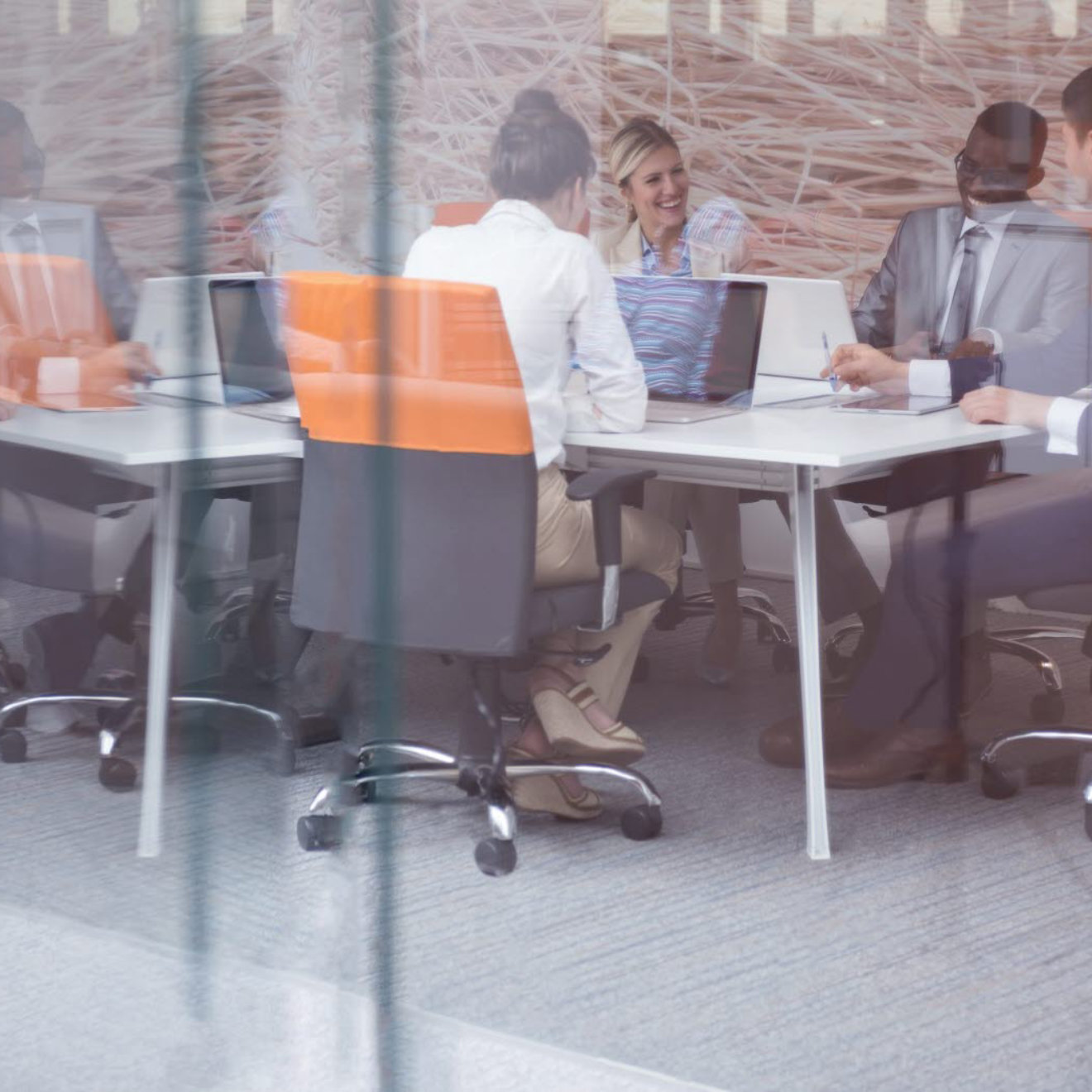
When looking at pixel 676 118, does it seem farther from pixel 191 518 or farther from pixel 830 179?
pixel 191 518

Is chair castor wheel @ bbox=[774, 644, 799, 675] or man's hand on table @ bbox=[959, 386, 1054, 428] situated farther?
chair castor wheel @ bbox=[774, 644, 799, 675]

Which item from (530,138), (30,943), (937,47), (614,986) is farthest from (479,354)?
(30,943)

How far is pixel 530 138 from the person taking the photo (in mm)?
1958

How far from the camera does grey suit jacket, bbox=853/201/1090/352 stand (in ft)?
5.97

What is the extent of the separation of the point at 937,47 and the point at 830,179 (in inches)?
7.0

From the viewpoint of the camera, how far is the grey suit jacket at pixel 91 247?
2.28 metres

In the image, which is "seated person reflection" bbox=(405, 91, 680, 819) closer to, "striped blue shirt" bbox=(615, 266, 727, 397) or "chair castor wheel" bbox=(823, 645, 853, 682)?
"striped blue shirt" bbox=(615, 266, 727, 397)

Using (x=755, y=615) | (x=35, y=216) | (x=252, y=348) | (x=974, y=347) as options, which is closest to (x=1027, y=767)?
(x=755, y=615)

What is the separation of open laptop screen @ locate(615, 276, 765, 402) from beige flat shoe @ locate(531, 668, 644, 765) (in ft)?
1.25

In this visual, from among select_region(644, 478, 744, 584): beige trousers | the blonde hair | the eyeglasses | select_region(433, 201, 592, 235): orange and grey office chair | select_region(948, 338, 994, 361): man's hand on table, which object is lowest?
select_region(644, 478, 744, 584): beige trousers

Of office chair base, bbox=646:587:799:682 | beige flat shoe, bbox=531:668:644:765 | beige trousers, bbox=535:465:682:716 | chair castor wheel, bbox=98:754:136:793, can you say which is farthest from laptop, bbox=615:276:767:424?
chair castor wheel, bbox=98:754:136:793

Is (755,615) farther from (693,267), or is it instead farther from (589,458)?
(693,267)

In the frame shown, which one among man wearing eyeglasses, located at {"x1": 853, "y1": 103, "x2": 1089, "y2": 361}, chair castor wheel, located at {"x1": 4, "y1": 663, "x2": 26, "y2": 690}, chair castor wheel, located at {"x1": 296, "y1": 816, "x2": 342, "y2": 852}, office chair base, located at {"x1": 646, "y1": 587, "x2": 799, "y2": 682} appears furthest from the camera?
chair castor wheel, located at {"x1": 4, "y1": 663, "x2": 26, "y2": 690}

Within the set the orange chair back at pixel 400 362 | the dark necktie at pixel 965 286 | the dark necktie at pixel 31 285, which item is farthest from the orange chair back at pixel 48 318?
the dark necktie at pixel 965 286
